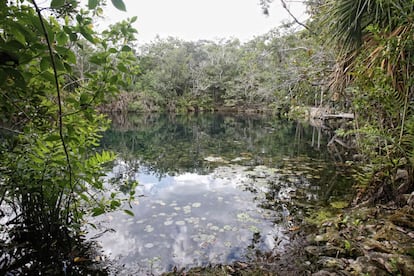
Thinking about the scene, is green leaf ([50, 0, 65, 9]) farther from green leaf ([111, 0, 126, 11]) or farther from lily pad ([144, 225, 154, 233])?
lily pad ([144, 225, 154, 233])

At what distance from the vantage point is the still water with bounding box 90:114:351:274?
9.27 ft

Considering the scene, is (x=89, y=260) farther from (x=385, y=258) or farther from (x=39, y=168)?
(x=385, y=258)

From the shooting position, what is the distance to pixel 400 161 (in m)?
2.83

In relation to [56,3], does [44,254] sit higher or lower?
lower

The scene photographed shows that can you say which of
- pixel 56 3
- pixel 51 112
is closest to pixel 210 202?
pixel 51 112

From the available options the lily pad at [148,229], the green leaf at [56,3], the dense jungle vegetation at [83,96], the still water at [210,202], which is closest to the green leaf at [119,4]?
the dense jungle vegetation at [83,96]

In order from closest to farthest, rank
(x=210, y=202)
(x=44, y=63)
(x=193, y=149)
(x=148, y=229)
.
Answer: (x=44, y=63) < (x=148, y=229) < (x=210, y=202) < (x=193, y=149)

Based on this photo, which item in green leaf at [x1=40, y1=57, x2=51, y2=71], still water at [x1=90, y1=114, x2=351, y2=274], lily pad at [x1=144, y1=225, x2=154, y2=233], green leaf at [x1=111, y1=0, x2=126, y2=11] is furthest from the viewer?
lily pad at [x1=144, y1=225, x2=154, y2=233]

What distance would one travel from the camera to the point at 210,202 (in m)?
4.26

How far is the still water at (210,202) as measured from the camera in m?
2.83

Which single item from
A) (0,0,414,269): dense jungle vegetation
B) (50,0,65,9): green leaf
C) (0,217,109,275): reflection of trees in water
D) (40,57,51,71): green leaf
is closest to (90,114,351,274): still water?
(0,217,109,275): reflection of trees in water

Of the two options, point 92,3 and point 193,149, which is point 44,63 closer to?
point 92,3

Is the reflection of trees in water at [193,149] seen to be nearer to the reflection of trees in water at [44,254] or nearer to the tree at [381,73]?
the reflection of trees in water at [44,254]

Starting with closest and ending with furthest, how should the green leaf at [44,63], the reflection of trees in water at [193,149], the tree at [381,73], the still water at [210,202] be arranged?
the green leaf at [44,63] → the tree at [381,73] → the still water at [210,202] → the reflection of trees in water at [193,149]
